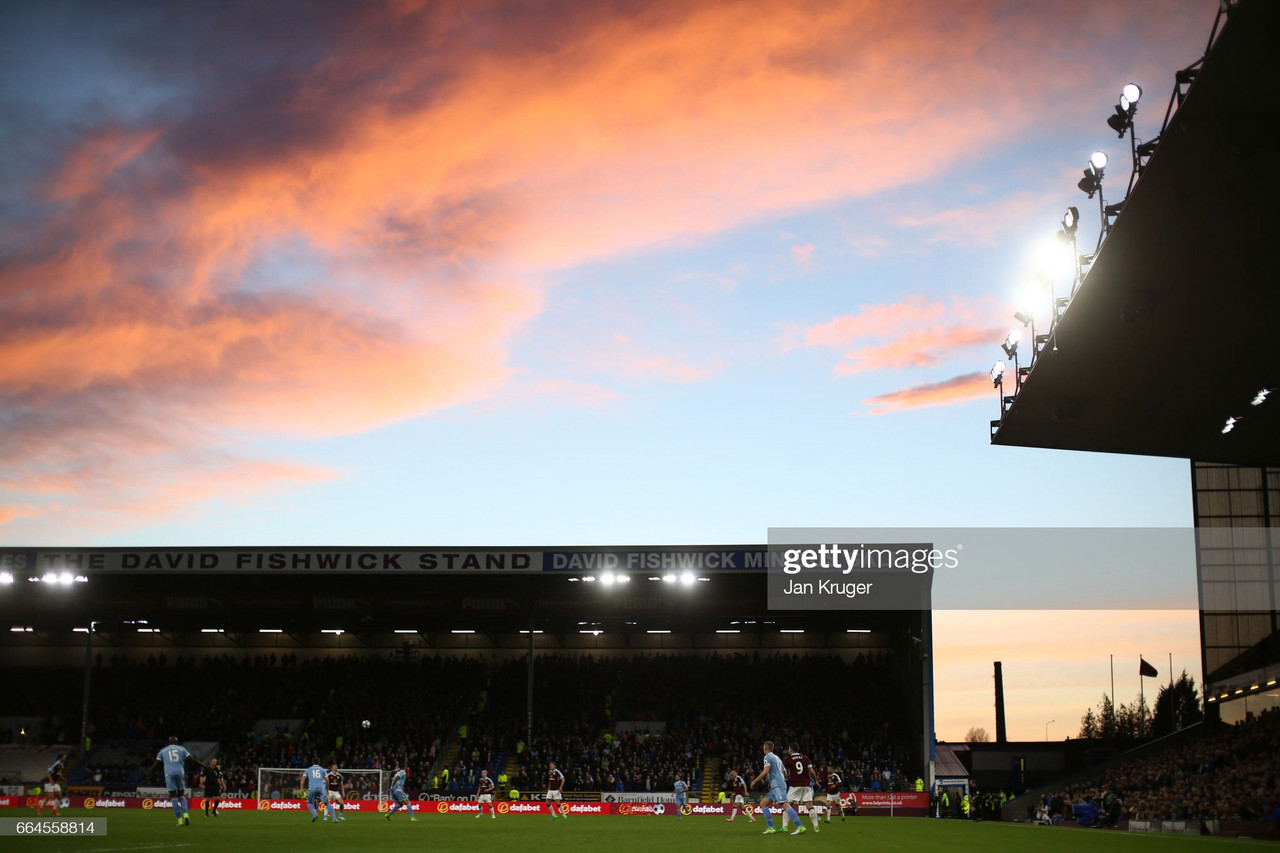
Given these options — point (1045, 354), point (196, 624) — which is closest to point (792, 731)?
point (1045, 354)

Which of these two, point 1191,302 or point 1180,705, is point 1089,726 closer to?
Result: point 1180,705

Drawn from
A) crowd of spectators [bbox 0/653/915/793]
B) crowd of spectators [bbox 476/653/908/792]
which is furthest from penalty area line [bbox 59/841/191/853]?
crowd of spectators [bbox 476/653/908/792]

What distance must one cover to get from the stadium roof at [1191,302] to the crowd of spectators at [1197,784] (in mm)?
10623

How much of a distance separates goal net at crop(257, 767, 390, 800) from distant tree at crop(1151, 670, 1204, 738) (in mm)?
108849

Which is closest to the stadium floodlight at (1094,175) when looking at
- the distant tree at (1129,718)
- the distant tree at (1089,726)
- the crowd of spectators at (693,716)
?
the crowd of spectators at (693,716)

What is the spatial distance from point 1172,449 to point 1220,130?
24.4m

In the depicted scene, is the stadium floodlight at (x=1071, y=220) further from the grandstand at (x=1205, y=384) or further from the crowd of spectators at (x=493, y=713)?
the crowd of spectators at (x=493, y=713)

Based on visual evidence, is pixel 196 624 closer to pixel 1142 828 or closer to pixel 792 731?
pixel 792 731

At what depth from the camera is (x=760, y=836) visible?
23.5m

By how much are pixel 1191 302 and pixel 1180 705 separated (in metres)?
128

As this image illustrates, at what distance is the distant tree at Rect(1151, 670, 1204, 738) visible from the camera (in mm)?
131625

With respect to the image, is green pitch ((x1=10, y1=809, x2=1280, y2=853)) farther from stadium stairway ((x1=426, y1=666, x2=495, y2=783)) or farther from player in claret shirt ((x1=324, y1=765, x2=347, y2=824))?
stadium stairway ((x1=426, y1=666, x2=495, y2=783))

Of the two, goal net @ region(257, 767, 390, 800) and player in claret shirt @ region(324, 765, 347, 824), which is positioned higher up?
player in claret shirt @ region(324, 765, 347, 824)

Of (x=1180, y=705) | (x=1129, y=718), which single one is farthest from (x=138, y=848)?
(x=1129, y=718)
